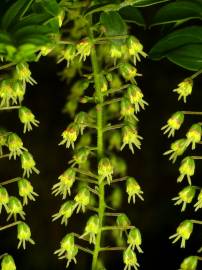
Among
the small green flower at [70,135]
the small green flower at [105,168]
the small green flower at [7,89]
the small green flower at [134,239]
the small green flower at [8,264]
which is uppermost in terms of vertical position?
the small green flower at [7,89]

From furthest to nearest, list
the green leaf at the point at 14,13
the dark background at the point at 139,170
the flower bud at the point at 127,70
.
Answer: the dark background at the point at 139,170
the flower bud at the point at 127,70
the green leaf at the point at 14,13

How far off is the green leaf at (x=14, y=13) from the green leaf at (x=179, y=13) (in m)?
0.21

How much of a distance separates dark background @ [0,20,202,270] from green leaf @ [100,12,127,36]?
2.52 feet

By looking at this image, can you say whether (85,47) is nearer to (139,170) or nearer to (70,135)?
(70,135)

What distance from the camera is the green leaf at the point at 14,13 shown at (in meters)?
0.93

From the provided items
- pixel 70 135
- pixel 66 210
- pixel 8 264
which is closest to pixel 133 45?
pixel 70 135

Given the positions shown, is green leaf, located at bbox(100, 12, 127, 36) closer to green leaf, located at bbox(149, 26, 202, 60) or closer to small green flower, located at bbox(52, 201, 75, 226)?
green leaf, located at bbox(149, 26, 202, 60)

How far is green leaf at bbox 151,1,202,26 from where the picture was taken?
1.03 m

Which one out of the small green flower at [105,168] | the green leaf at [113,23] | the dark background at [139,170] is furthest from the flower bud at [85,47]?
the dark background at [139,170]

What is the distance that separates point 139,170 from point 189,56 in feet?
3.49

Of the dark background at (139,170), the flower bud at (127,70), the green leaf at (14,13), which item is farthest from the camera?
the dark background at (139,170)

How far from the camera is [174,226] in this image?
6.37 feet

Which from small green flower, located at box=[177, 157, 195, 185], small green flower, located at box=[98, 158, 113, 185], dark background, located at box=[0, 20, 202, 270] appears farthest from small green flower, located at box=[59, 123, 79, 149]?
dark background, located at box=[0, 20, 202, 270]

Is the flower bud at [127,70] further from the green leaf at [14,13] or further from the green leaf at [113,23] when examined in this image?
the green leaf at [14,13]
